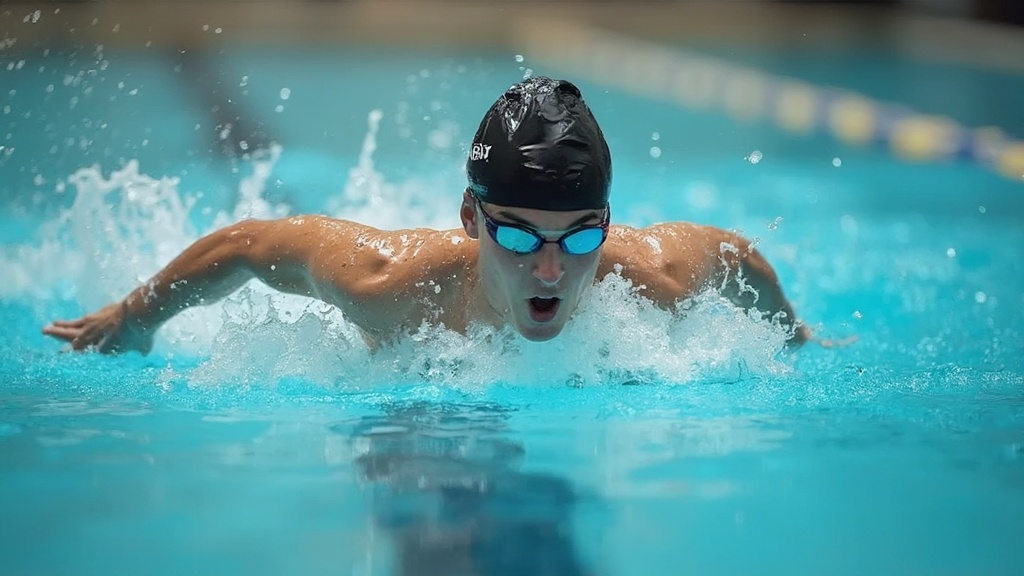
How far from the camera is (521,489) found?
2000mm

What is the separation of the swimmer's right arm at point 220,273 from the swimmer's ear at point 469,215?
16.1 inches

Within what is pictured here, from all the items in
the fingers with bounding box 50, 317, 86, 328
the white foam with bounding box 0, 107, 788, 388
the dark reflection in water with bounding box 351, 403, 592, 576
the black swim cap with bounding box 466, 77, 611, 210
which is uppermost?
the black swim cap with bounding box 466, 77, 611, 210

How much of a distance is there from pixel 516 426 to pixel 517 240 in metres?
0.40

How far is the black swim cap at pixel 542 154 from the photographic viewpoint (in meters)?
2.49

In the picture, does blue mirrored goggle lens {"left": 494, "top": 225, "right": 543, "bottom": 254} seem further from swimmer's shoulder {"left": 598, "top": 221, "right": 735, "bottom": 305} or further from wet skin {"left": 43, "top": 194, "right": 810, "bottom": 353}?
swimmer's shoulder {"left": 598, "top": 221, "right": 735, "bottom": 305}

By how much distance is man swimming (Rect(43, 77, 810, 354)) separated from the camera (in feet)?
8.27

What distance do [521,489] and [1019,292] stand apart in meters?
3.46

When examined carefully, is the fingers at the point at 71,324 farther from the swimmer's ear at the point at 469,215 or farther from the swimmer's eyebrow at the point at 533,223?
the swimmer's eyebrow at the point at 533,223

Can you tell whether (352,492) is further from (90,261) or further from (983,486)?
(90,261)

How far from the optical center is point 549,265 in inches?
99.0

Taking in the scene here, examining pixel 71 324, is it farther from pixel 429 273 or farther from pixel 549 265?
pixel 549 265

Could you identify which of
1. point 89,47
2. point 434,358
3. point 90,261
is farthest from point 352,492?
point 89,47

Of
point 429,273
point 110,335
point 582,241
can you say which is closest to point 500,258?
point 582,241

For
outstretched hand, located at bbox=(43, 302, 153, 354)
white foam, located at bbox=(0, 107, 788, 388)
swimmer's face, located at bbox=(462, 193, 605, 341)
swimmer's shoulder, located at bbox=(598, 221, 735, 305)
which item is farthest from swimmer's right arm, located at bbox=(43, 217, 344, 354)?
swimmer's shoulder, located at bbox=(598, 221, 735, 305)
